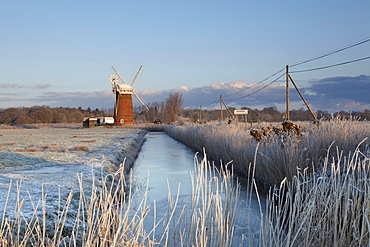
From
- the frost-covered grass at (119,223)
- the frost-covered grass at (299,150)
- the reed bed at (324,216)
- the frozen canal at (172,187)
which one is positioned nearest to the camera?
the frost-covered grass at (119,223)

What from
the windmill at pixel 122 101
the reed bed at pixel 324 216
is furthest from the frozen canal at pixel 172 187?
the windmill at pixel 122 101

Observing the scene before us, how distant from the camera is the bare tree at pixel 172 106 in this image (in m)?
56.1

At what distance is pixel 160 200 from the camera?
6801 millimetres

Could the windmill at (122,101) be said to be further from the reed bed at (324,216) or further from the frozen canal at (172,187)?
the reed bed at (324,216)

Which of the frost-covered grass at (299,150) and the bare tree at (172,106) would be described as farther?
the bare tree at (172,106)

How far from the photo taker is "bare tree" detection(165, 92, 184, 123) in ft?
184

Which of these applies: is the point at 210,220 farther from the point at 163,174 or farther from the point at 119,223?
the point at 163,174

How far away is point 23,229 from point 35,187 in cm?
187

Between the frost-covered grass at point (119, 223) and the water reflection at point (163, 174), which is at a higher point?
the frost-covered grass at point (119, 223)

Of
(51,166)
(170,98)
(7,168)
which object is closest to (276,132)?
(51,166)

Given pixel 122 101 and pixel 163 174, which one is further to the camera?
pixel 122 101

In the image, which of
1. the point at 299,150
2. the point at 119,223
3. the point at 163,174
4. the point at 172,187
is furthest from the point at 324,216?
the point at 163,174

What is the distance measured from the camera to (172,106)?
56500 millimetres

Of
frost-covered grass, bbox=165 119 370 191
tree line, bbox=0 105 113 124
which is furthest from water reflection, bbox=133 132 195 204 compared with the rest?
tree line, bbox=0 105 113 124
